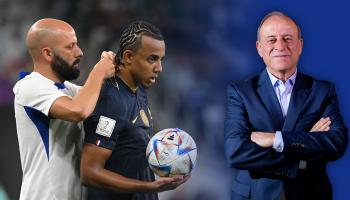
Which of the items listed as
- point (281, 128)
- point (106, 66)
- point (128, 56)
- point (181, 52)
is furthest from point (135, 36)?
point (181, 52)

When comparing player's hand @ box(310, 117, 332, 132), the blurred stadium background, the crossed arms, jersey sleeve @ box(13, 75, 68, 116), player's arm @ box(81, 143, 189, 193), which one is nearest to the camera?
player's arm @ box(81, 143, 189, 193)

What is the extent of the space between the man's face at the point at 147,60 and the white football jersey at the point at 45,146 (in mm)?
402

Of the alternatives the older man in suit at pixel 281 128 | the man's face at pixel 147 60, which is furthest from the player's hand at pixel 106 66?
the older man in suit at pixel 281 128

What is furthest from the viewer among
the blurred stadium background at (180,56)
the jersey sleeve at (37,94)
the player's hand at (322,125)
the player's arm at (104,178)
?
the blurred stadium background at (180,56)

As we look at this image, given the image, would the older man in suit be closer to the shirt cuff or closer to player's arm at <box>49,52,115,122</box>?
the shirt cuff

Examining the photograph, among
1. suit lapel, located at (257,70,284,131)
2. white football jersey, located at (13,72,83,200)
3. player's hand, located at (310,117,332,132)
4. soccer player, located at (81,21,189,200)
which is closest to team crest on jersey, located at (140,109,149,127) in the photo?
soccer player, located at (81,21,189,200)

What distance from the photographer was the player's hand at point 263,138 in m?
3.25

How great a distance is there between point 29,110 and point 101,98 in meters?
0.41

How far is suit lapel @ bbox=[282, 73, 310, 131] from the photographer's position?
3.32 metres

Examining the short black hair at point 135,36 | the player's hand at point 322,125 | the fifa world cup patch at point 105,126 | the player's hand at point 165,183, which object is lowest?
the player's hand at point 165,183

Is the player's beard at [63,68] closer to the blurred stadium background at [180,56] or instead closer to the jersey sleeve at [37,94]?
the jersey sleeve at [37,94]

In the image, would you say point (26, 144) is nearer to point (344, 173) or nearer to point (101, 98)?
point (101, 98)

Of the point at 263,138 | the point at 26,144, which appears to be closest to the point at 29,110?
the point at 26,144

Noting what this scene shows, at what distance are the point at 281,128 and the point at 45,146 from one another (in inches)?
51.1
